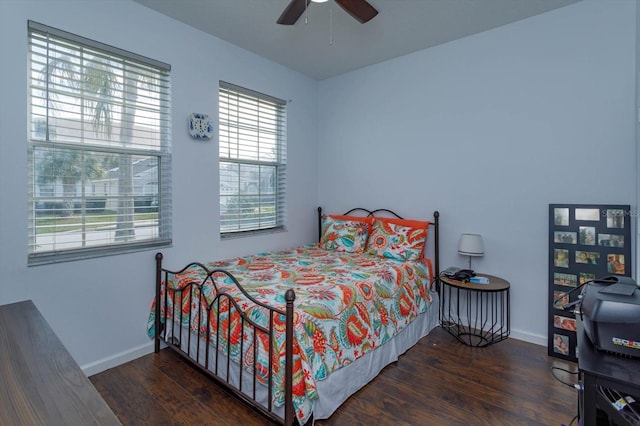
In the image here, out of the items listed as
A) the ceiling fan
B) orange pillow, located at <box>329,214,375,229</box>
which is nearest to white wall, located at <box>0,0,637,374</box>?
orange pillow, located at <box>329,214,375,229</box>

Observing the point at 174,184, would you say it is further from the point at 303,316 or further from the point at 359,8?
the point at 359,8

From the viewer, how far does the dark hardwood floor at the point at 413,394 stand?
1.89 metres

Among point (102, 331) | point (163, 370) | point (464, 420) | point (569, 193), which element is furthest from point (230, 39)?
point (464, 420)

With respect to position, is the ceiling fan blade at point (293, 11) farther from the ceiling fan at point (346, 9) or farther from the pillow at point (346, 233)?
the pillow at point (346, 233)

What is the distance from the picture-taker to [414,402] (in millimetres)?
2047

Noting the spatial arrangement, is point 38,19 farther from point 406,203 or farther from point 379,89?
point 406,203

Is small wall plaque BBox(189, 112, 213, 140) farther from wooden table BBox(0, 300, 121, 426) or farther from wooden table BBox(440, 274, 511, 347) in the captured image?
wooden table BBox(440, 274, 511, 347)

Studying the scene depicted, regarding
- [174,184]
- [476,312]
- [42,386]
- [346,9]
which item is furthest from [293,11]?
[476,312]

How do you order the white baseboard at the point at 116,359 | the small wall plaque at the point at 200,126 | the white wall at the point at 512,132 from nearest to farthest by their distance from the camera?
the white baseboard at the point at 116,359 → the white wall at the point at 512,132 → the small wall plaque at the point at 200,126

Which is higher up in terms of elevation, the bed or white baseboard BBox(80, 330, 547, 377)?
the bed

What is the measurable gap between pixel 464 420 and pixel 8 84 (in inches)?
129

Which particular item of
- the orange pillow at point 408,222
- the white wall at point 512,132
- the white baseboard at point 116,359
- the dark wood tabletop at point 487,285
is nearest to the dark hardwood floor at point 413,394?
the white baseboard at point 116,359

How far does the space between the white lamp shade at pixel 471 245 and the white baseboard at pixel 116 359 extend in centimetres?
272

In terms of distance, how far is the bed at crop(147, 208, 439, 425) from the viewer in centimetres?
176
